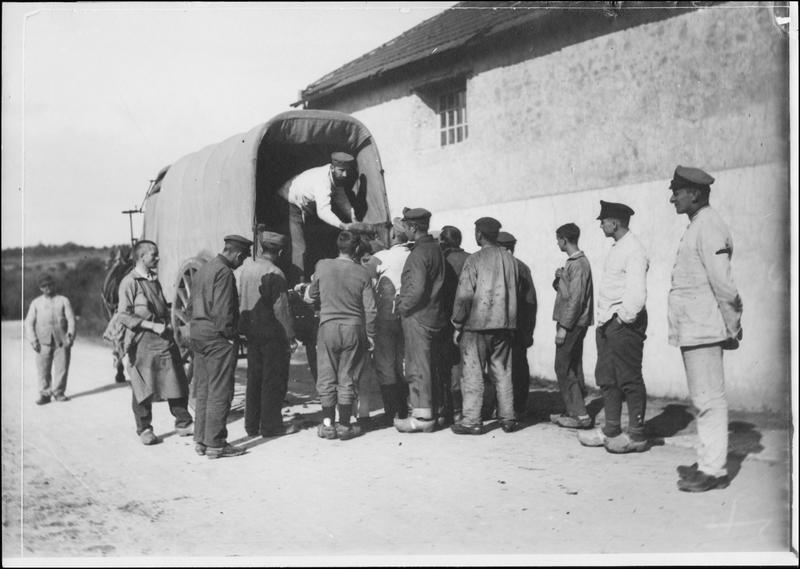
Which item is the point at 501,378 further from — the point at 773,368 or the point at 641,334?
the point at 773,368

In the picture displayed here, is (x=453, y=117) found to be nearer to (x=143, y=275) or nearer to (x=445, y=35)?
(x=445, y=35)

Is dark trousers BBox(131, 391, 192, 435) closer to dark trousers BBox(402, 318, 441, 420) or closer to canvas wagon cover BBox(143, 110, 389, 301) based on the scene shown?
canvas wagon cover BBox(143, 110, 389, 301)

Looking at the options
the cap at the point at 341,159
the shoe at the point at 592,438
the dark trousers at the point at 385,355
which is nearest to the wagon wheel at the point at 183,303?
the cap at the point at 341,159

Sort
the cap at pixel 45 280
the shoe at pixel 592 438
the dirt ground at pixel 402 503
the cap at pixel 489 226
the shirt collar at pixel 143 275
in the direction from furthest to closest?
the cap at pixel 45 280 < the shirt collar at pixel 143 275 < the cap at pixel 489 226 < the shoe at pixel 592 438 < the dirt ground at pixel 402 503

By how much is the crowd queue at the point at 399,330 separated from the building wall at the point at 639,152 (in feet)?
3.10

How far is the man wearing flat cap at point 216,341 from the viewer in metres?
5.48

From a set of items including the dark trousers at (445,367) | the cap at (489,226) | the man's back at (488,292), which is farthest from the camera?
the dark trousers at (445,367)

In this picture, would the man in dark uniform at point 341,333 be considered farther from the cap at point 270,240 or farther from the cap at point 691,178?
the cap at point 691,178

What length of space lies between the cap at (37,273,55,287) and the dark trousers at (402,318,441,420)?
4348 mm

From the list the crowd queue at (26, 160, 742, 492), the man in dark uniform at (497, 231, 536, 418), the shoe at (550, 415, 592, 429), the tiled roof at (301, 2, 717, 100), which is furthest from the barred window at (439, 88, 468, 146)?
the shoe at (550, 415, 592, 429)

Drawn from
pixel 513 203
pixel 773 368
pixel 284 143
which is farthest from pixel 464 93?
pixel 773 368

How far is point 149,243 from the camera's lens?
612 cm

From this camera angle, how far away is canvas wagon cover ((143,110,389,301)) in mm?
6297

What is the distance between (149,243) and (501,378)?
321cm
